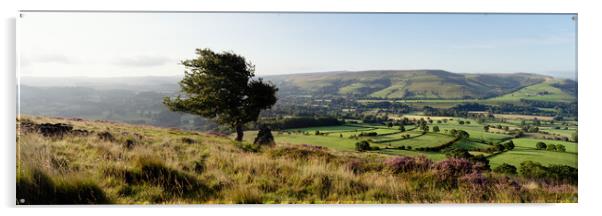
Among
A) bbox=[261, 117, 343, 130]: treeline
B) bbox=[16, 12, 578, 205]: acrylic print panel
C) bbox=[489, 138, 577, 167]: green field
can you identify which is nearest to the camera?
bbox=[16, 12, 578, 205]: acrylic print panel

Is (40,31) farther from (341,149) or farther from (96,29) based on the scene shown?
(341,149)

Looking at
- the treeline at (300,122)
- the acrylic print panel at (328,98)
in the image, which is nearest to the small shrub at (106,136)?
the acrylic print panel at (328,98)

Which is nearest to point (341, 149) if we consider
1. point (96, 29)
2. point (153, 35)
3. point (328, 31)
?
point (328, 31)

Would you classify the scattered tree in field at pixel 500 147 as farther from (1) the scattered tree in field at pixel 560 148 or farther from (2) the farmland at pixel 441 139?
(1) the scattered tree in field at pixel 560 148

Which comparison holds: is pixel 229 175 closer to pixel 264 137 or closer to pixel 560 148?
pixel 264 137

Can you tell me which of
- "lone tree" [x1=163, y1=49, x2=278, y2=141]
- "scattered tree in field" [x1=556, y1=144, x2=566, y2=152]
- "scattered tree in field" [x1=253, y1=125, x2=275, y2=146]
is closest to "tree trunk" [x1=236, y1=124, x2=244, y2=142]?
"lone tree" [x1=163, y1=49, x2=278, y2=141]

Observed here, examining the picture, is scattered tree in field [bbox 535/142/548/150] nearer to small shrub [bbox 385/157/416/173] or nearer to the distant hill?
the distant hill
